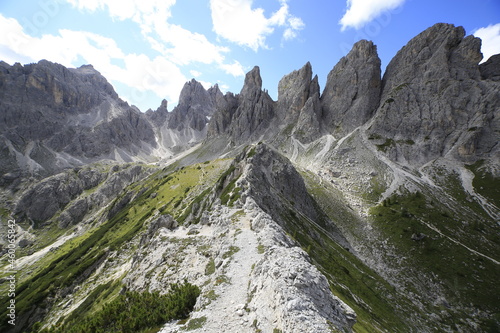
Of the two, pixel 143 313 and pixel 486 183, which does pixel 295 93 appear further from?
pixel 143 313

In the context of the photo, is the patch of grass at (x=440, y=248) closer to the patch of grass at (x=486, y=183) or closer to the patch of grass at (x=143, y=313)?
the patch of grass at (x=486, y=183)

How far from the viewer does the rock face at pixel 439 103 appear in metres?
104

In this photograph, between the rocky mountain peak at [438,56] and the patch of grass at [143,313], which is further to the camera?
the rocky mountain peak at [438,56]

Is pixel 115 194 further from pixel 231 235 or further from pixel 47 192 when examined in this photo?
pixel 231 235

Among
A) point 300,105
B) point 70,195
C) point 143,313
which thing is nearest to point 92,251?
point 143,313

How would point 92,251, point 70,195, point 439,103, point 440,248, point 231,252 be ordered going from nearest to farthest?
1. point 231,252
2. point 440,248
3. point 92,251
4. point 439,103
5. point 70,195

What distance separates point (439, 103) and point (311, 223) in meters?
107

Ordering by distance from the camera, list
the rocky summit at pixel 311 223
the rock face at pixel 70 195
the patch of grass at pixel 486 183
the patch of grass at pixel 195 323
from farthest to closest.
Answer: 1. the rock face at pixel 70 195
2. the patch of grass at pixel 486 183
3. the rocky summit at pixel 311 223
4. the patch of grass at pixel 195 323

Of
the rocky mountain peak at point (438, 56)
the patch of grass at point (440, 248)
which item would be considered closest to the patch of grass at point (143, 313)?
the patch of grass at point (440, 248)

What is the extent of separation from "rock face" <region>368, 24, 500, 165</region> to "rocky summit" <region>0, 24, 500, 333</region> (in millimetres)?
714

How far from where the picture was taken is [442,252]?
62.0 m

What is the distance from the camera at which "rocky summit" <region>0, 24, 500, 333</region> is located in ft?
57.6

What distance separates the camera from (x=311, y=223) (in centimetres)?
5803

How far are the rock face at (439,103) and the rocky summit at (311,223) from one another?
28.1 inches
